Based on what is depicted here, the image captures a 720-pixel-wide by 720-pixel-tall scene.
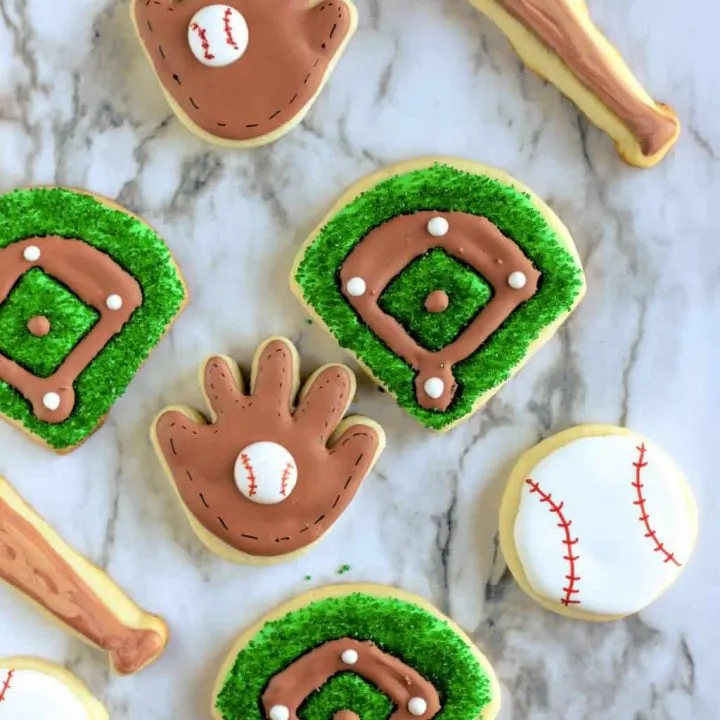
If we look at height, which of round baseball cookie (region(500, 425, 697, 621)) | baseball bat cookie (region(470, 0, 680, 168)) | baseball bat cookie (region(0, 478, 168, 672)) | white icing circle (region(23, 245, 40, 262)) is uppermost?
baseball bat cookie (region(470, 0, 680, 168))

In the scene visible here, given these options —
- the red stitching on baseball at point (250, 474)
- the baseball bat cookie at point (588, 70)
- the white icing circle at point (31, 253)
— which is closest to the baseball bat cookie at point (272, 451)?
the red stitching on baseball at point (250, 474)

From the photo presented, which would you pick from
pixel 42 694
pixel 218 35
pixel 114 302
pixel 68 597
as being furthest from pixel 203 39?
pixel 42 694

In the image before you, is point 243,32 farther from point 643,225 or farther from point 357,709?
point 357,709

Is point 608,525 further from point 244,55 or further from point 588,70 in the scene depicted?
point 244,55

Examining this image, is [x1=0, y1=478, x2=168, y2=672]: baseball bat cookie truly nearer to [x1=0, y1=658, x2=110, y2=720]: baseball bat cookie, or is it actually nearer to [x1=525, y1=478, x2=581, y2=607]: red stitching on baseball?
[x1=0, y1=658, x2=110, y2=720]: baseball bat cookie

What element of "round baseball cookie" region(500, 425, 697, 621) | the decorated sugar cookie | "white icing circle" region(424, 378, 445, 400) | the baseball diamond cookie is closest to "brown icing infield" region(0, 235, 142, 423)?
the baseball diamond cookie

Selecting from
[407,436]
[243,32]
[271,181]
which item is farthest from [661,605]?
[243,32]
